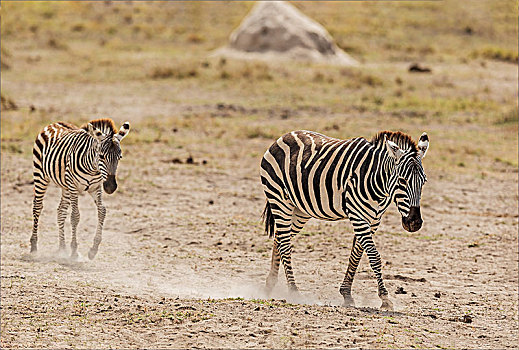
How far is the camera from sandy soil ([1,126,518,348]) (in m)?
6.87

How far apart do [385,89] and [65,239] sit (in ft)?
58.3

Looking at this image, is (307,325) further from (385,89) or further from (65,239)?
(385,89)

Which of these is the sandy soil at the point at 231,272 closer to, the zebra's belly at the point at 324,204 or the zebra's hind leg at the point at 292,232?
the zebra's hind leg at the point at 292,232

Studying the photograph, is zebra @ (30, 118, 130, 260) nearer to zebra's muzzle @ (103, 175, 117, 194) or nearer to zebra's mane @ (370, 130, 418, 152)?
zebra's muzzle @ (103, 175, 117, 194)

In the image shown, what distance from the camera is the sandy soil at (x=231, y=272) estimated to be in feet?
22.5

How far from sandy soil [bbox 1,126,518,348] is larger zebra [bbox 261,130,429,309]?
0.70m

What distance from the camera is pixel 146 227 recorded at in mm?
11914

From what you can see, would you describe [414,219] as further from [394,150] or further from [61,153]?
[61,153]

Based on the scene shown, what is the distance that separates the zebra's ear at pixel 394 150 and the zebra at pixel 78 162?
10.9ft

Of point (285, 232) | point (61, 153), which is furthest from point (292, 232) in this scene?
point (61, 153)

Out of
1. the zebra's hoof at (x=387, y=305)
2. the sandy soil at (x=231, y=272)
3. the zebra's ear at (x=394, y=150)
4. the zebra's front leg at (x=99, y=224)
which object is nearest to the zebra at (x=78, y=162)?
the zebra's front leg at (x=99, y=224)

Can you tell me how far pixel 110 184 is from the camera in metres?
9.05

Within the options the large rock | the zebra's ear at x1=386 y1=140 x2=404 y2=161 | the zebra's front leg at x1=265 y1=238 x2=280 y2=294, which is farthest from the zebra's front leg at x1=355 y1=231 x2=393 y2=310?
the large rock

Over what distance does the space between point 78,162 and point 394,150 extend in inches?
170
